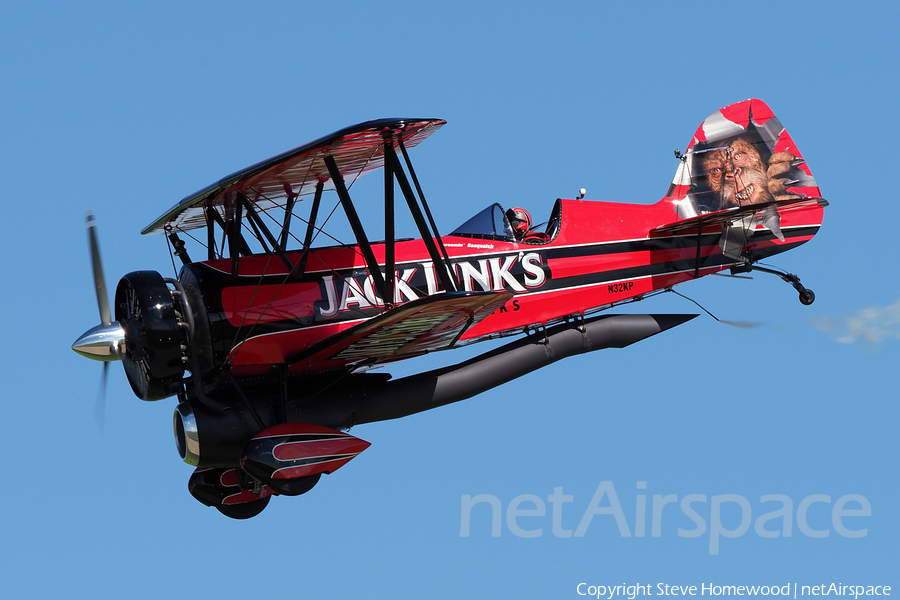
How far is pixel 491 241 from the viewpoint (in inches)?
591

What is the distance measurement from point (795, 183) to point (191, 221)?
27.0ft

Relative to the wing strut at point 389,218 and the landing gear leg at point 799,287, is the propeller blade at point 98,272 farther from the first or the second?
the landing gear leg at point 799,287

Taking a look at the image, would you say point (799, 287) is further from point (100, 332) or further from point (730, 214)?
point (100, 332)

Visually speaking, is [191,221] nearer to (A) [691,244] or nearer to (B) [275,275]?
(B) [275,275]

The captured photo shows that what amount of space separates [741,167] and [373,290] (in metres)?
5.86

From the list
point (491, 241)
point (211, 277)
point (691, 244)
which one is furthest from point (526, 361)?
point (211, 277)

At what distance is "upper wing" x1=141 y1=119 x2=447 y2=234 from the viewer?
12305 mm

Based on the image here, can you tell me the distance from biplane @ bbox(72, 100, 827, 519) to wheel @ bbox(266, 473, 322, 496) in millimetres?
17

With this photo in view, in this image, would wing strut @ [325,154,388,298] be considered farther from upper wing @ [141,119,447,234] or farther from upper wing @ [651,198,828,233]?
upper wing @ [651,198,828,233]

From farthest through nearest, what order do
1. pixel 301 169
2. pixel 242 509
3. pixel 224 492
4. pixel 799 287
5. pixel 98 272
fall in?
pixel 799 287 < pixel 242 509 < pixel 224 492 < pixel 301 169 < pixel 98 272

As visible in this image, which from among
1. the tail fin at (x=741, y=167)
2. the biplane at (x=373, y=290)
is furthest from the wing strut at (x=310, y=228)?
the tail fin at (x=741, y=167)

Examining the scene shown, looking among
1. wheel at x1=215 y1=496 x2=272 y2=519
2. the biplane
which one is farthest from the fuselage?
wheel at x1=215 y1=496 x2=272 y2=519

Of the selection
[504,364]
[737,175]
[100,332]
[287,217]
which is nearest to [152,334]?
[100,332]

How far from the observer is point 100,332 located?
1311 centimetres
